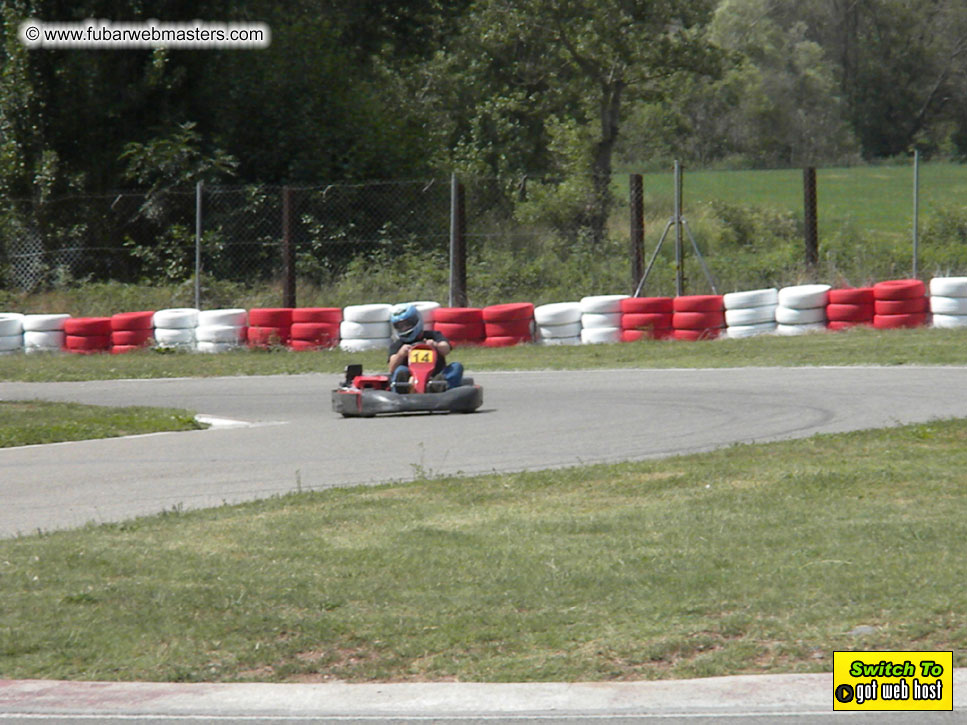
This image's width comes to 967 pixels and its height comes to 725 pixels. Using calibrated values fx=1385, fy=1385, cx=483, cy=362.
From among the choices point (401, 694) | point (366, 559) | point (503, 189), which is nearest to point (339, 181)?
point (503, 189)

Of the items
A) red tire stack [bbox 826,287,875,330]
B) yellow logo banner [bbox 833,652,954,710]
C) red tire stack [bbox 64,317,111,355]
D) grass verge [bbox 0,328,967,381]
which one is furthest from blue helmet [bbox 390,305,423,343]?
red tire stack [bbox 64,317,111,355]

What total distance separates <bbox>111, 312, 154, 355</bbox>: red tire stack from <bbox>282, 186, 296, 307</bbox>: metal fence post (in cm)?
209

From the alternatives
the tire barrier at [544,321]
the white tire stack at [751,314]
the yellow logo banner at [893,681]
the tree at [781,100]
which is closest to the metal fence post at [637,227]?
the tire barrier at [544,321]

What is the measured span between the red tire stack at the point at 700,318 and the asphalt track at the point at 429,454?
291 centimetres

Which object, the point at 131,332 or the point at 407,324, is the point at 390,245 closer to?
the point at 131,332

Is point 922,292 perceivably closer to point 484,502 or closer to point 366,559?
point 484,502

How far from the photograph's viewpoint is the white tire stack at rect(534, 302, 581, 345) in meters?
18.7

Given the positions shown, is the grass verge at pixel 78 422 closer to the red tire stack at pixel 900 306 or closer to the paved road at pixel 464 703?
the paved road at pixel 464 703

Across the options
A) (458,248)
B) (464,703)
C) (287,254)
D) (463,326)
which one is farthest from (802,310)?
(464,703)

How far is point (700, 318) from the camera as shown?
18344 millimetres

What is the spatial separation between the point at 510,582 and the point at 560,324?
12.9m

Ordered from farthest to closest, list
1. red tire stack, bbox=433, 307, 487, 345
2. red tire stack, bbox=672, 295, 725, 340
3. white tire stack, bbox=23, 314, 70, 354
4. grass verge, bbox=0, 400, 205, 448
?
white tire stack, bbox=23, 314, 70, 354, red tire stack, bbox=433, 307, 487, 345, red tire stack, bbox=672, 295, 725, 340, grass verge, bbox=0, 400, 205, 448

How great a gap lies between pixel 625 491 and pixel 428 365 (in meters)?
4.88

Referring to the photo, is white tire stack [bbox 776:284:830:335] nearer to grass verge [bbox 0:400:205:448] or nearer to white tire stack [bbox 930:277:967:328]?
white tire stack [bbox 930:277:967:328]
